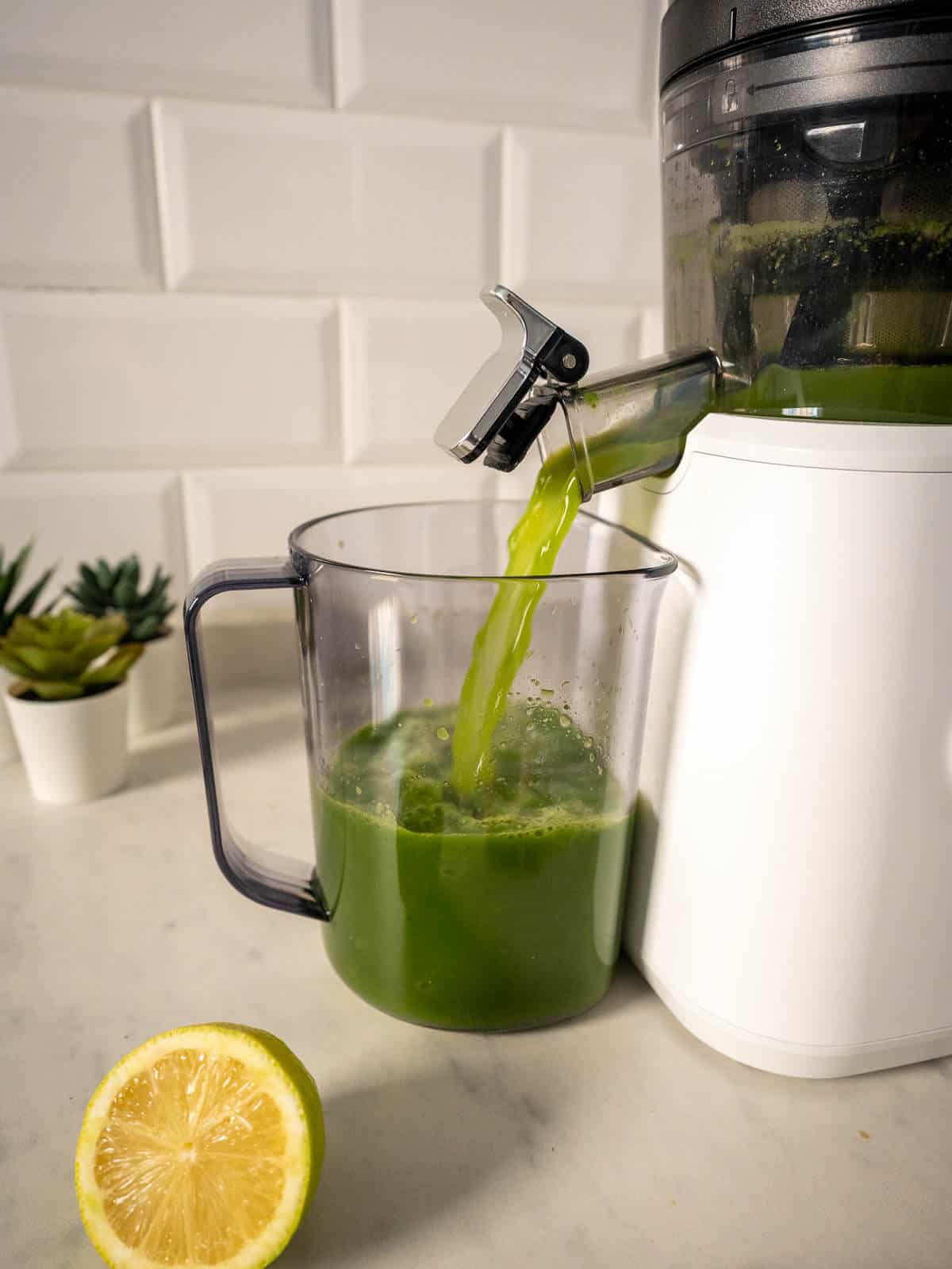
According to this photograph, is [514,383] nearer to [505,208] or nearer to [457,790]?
[457,790]

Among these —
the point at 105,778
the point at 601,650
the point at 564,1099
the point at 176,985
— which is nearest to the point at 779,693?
the point at 601,650

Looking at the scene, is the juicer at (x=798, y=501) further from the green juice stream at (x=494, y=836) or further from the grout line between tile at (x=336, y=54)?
the grout line between tile at (x=336, y=54)

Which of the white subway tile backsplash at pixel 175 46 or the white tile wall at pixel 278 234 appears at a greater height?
the white subway tile backsplash at pixel 175 46

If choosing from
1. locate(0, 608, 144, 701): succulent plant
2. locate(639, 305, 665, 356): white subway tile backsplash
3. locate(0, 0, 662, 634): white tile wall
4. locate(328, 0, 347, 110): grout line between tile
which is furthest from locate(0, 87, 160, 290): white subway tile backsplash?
locate(639, 305, 665, 356): white subway tile backsplash

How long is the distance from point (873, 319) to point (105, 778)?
59 cm

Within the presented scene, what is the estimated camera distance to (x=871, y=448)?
0.34m

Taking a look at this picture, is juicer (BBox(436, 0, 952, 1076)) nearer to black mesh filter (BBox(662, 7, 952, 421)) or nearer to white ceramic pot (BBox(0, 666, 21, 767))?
black mesh filter (BBox(662, 7, 952, 421))

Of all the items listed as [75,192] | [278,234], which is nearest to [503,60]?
[278,234]

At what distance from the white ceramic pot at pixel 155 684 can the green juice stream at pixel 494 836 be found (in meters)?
0.39

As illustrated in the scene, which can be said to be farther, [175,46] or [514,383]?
[175,46]

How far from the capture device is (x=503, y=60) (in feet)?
2.58

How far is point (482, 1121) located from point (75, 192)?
29.6 inches

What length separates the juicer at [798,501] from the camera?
349mm

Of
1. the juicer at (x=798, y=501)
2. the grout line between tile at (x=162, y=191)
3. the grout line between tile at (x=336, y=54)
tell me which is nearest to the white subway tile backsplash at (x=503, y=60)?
the grout line between tile at (x=336, y=54)
